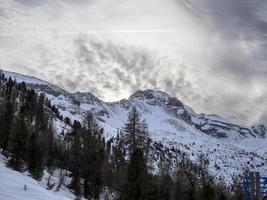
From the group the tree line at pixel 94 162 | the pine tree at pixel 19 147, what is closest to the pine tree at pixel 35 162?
the tree line at pixel 94 162

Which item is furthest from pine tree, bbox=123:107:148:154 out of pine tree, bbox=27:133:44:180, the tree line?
pine tree, bbox=27:133:44:180

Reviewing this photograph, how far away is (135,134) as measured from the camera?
158 feet

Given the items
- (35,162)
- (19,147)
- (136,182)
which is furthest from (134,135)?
(19,147)

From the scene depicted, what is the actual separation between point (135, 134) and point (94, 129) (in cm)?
1638

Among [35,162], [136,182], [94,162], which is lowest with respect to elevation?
[136,182]

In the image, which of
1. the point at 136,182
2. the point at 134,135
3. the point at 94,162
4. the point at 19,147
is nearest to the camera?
the point at 136,182

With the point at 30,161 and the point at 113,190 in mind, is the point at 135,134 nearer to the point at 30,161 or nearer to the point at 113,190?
the point at 30,161

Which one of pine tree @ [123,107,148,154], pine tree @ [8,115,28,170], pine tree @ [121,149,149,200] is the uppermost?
pine tree @ [123,107,148,154]

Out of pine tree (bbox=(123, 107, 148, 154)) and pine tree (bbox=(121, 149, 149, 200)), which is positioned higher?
pine tree (bbox=(123, 107, 148, 154))

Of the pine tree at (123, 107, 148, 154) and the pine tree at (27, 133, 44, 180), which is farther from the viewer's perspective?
the pine tree at (123, 107, 148, 154)

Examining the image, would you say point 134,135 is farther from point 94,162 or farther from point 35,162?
point 94,162

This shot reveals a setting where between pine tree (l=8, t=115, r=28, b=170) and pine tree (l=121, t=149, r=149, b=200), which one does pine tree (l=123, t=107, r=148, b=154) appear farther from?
pine tree (l=8, t=115, r=28, b=170)

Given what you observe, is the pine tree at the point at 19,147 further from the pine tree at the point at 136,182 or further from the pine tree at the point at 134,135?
the pine tree at the point at 134,135

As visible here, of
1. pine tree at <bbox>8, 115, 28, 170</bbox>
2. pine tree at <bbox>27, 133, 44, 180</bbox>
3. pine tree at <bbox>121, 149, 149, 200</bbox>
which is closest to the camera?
pine tree at <bbox>121, 149, 149, 200</bbox>
